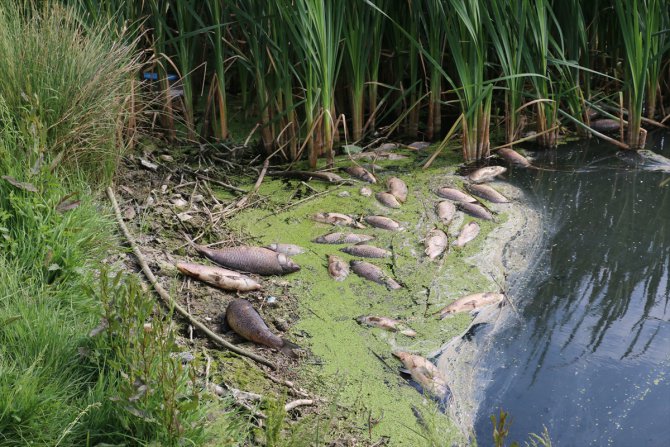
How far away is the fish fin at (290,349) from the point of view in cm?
287

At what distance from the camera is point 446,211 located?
404 centimetres

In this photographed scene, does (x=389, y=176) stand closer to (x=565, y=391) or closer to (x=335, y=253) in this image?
(x=335, y=253)

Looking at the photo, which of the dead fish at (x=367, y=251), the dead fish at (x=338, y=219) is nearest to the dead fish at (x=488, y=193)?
the dead fish at (x=338, y=219)

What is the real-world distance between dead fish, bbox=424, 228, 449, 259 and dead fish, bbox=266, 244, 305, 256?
1.84 feet

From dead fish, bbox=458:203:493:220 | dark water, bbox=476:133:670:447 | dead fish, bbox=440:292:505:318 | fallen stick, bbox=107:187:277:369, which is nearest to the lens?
dark water, bbox=476:133:670:447

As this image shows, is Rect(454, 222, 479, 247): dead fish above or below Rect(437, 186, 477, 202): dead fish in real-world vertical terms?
below

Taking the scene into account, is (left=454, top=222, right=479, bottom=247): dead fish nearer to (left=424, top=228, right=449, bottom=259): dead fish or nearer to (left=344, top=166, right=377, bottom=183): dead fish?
(left=424, top=228, right=449, bottom=259): dead fish

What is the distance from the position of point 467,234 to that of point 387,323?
3.01 ft

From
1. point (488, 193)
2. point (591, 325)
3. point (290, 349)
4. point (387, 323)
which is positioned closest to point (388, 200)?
point (488, 193)

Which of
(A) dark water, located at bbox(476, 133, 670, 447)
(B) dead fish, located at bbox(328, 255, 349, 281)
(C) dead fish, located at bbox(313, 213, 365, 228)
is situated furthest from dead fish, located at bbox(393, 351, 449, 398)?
(C) dead fish, located at bbox(313, 213, 365, 228)

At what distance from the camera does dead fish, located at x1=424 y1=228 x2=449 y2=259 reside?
144 inches

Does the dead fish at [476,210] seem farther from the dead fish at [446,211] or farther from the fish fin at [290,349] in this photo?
the fish fin at [290,349]

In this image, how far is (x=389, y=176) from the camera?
4.47 metres

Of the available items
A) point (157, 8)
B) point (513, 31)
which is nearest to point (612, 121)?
point (513, 31)
